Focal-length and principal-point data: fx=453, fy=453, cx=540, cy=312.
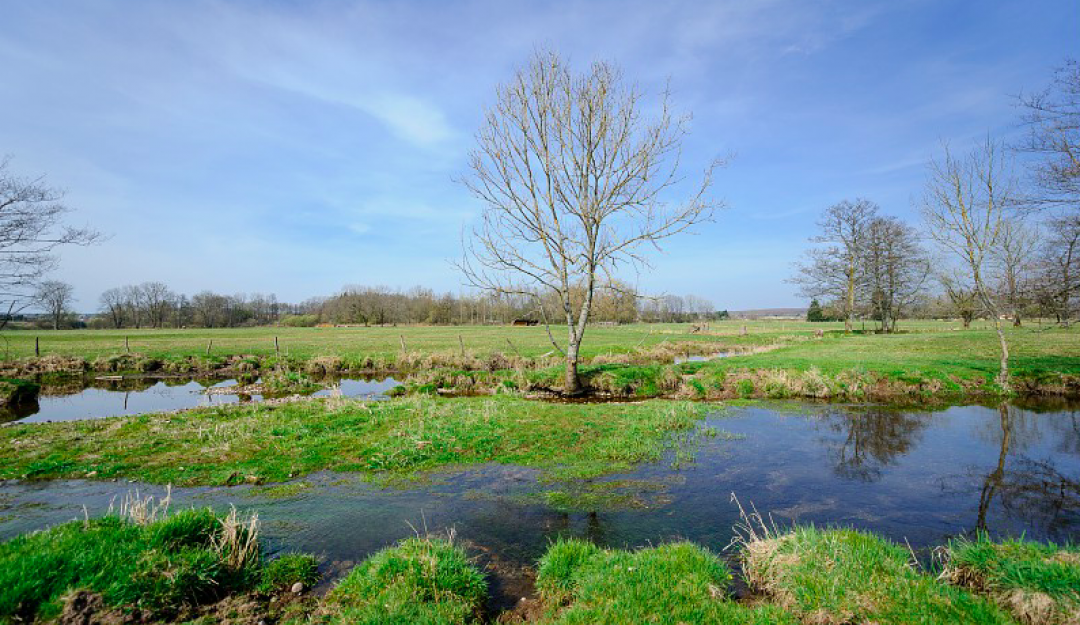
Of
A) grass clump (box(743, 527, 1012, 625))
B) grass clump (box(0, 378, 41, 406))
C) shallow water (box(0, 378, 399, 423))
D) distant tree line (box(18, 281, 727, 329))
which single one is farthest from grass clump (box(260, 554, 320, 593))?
distant tree line (box(18, 281, 727, 329))

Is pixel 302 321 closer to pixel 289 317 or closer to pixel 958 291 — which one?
pixel 289 317

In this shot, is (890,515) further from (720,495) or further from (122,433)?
(122,433)

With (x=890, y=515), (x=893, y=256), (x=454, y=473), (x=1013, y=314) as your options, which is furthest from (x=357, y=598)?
(x=893, y=256)

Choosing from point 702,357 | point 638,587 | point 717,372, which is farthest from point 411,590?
point 702,357

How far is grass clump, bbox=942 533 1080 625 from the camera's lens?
4219 mm

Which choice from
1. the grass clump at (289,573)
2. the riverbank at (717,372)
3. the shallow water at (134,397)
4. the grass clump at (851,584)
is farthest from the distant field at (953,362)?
the grass clump at (289,573)

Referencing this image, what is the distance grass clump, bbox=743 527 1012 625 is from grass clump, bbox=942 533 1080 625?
29cm

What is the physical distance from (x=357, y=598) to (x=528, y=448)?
6.72 meters

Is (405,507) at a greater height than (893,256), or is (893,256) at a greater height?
(893,256)

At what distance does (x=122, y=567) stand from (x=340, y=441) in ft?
22.4

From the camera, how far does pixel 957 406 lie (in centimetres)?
1620

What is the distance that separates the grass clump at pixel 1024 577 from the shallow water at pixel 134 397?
18219 millimetres

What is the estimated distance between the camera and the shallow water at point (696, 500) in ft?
22.5

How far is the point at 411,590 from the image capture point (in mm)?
4941
